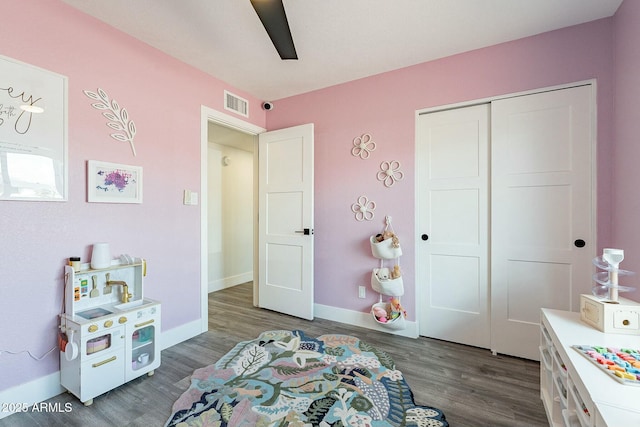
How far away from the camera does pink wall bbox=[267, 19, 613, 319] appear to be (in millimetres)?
2002

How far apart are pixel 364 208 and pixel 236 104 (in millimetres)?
1801

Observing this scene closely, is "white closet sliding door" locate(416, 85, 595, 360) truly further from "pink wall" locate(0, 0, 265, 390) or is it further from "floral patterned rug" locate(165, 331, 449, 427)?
"pink wall" locate(0, 0, 265, 390)

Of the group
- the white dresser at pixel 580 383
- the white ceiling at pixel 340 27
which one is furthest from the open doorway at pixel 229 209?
the white dresser at pixel 580 383

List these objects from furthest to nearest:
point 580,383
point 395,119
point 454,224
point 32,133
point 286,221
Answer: point 286,221 < point 395,119 < point 454,224 < point 32,133 < point 580,383

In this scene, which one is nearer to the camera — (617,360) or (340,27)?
(617,360)

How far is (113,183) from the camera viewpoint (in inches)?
81.3

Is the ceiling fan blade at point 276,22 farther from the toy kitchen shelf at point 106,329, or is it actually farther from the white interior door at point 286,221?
the toy kitchen shelf at point 106,329

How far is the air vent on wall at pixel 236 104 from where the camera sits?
297 cm

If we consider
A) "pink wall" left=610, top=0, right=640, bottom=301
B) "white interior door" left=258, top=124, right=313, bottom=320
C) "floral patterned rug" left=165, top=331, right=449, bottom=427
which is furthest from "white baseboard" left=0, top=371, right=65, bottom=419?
"pink wall" left=610, top=0, right=640, bottom=301

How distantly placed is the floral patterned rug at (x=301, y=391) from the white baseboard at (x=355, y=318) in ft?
1.38

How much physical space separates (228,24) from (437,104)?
1.83 m

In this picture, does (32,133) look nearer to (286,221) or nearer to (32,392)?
(32,392)

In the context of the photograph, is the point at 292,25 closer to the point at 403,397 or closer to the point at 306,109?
the point at 306,109

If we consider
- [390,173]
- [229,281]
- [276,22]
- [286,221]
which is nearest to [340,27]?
[276,22]
